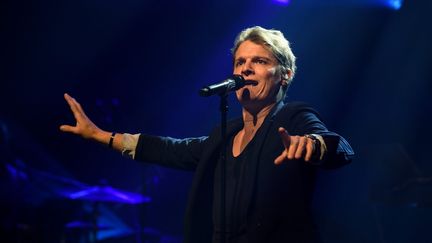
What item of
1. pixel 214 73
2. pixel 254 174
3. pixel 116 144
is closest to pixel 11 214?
pixel 214 73

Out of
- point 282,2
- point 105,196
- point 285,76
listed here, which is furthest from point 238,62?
point 105,196

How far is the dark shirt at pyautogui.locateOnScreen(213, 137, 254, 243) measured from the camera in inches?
76.1

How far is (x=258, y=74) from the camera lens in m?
Answer: 2.31

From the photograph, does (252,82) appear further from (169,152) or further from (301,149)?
(301,149)

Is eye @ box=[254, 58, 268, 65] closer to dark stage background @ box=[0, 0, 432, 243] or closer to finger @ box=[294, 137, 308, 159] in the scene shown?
finger @ box=[294, 137, 308, 159]

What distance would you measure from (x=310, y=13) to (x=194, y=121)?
2113mm

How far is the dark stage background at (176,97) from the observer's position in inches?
183

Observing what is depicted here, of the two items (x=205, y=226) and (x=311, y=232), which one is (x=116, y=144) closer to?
(x=205, y=226)

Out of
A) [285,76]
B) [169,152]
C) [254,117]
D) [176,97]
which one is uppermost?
[176,97]

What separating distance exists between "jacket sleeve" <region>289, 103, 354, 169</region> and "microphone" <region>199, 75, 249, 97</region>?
298 millimetres

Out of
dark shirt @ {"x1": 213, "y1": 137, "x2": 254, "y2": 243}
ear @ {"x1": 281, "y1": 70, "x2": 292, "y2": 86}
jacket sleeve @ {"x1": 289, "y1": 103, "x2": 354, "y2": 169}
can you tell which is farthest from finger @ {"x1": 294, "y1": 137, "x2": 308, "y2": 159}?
ear @ {"x1": 281, "y1": 70, "x2": 292, "y2": 86}

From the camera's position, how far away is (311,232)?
1833mm

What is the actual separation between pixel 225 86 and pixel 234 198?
0.49 metres

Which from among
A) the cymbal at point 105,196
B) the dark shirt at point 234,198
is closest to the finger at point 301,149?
the dark shirt at point 234,198
